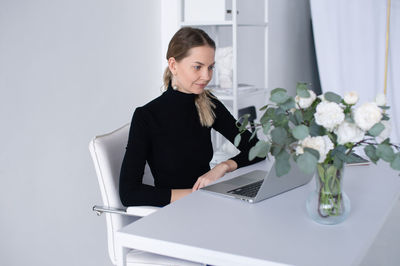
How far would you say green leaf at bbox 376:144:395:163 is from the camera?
3.73 ft

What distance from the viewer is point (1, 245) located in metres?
1.97

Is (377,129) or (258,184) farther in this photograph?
(258,184)

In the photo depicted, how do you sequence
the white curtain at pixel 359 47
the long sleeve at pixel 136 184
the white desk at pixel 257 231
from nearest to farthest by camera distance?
1. the white desk at pixel 257 231
2. the long sleeve at pixel 136 184
3. the white curtain at pixel 359 47

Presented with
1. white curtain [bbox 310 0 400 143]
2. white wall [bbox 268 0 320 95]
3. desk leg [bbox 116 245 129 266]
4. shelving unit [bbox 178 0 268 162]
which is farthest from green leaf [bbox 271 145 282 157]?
white curtain [bbox 310 0 400 143]

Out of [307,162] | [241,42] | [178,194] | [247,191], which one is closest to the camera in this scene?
[307,162]

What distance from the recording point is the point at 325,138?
1.17 metres

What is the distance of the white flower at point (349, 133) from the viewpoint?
114 centimetres

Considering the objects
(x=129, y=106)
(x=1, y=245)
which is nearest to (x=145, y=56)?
(x=129, y=106)

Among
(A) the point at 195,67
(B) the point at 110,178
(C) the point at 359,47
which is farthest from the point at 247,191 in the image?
(C) the point at 359,47

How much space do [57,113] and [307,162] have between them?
1.37 metres

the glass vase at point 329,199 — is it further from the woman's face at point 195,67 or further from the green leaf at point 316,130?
the woman's face at point 195,67

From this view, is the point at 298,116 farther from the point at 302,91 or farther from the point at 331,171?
the point at 331,171

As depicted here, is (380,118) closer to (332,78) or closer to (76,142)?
(76,142)

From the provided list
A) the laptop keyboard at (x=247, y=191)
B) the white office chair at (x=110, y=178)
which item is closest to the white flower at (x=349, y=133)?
the laptop keyboard at (x=247, y=191)
